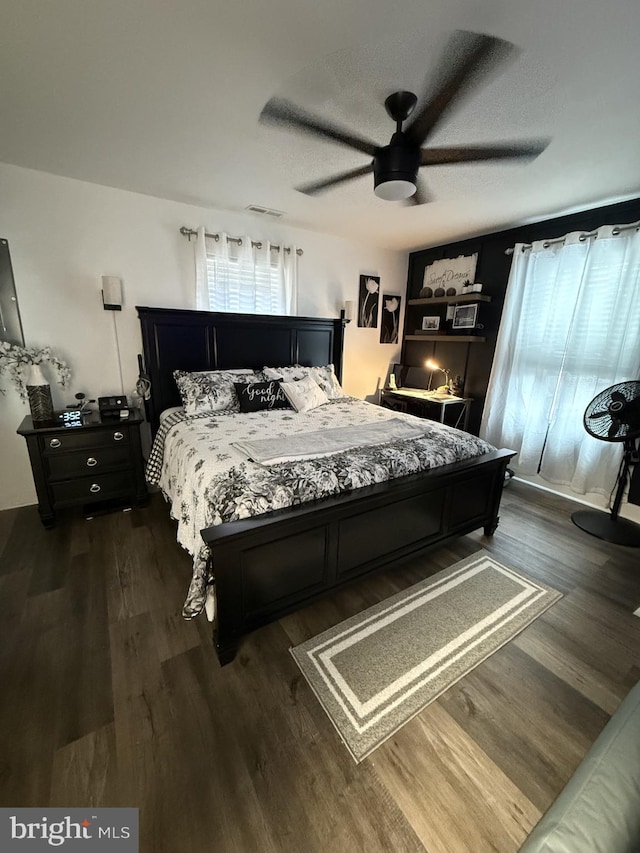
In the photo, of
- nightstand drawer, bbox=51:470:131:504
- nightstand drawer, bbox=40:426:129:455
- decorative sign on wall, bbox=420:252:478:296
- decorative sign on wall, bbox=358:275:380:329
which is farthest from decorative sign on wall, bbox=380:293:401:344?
nightstand drawer, bbox=51:470:131:504

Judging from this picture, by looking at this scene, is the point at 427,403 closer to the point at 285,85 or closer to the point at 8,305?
the point at 285,85

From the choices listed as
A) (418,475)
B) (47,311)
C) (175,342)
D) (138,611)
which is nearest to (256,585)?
(138,611)

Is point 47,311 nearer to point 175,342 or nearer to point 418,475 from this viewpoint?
point 175,342

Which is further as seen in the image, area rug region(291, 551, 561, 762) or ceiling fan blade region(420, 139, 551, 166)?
ceiling fan blade region(420, 139, 551, 166)

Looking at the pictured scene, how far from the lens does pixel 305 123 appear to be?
1.48 meters

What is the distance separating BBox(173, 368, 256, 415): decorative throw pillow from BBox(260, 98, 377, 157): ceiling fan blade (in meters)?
1.90

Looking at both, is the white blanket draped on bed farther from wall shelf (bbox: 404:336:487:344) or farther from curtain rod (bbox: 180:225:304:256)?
curtain rod (bbox: 180:225:304:256)

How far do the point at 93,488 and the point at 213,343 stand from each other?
161cm

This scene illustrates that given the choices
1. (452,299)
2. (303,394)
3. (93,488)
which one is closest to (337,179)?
(303,394)

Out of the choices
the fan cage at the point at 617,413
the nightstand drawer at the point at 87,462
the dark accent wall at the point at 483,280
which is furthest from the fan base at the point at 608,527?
the nightstand drawer at the point at 87,462

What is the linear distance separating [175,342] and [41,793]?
111 inches

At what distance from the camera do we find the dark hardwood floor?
1.06 meters

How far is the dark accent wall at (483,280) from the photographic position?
294 cm

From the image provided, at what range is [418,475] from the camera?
6.61ft
